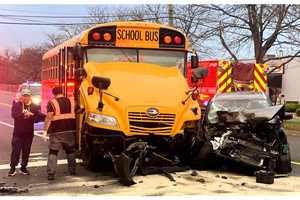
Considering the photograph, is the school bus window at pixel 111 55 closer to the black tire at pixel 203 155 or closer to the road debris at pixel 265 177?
the black tire at pixel 203 155

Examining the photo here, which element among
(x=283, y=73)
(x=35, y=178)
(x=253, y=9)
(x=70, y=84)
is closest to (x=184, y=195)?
(x=35, y=178)

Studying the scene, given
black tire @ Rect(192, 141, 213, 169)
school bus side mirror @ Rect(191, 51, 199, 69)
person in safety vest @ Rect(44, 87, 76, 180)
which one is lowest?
black tire @ Rect(192, 141, 213, 169)

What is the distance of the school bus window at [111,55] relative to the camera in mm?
10266

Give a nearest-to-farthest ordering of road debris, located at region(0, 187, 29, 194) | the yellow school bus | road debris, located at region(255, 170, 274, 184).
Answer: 1. road debris, located at region(0, 187, 29, 194)
2. road debris, located at region(255, 170, 274, 184)
3. the yellow school bus

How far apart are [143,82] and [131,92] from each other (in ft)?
1.46

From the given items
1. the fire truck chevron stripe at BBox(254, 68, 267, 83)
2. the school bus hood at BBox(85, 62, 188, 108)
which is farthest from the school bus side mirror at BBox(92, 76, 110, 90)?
the fire truck chevron stripe at BBox(254, 68, 267, 83)

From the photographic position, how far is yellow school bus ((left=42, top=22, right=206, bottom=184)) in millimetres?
8961

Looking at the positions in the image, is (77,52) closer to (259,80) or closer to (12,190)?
(12,190)

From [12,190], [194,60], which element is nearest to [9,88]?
[194,60]

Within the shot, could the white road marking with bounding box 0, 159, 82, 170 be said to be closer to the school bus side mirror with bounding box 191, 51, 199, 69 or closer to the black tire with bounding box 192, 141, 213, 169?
the black tire with bounding box 192, 141, 213, 169

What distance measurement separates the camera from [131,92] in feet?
30.2

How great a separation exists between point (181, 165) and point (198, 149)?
52 centimetres

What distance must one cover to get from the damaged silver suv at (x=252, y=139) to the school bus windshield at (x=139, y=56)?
1.39 meters

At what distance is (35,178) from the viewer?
9.45 m
